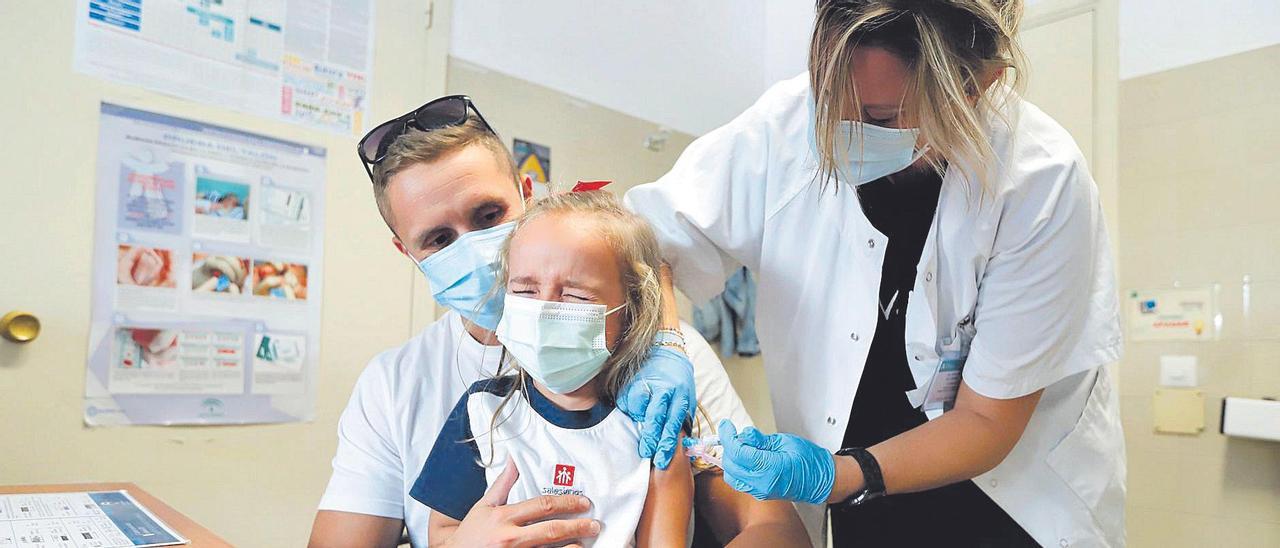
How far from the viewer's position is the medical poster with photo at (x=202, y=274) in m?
1.93

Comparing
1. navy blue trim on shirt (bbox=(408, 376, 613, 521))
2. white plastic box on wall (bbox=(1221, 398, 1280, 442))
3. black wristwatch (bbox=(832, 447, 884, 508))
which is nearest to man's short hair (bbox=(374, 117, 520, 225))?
navy blue trim on shirt (bbox=(408, 376, 613, 521))

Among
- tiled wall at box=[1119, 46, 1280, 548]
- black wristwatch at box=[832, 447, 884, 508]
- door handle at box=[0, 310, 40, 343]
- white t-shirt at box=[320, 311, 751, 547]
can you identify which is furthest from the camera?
tiled wall at box=[1119, 46, 1280, 548]

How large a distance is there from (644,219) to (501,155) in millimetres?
259

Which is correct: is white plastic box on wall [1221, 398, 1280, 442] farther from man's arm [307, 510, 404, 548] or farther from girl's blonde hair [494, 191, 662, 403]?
man's arm [307, 510, 404, 548]

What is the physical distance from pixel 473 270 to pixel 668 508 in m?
0.44

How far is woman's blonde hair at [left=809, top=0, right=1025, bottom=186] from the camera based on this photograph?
0.92 meters

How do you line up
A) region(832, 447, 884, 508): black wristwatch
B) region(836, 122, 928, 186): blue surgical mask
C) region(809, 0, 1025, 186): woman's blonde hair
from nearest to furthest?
region(809, 0, 1025, 186): woman's blonde hair → region(836, 122, 928, 186): blue surgical mask → region(832, 447, 884, 508): black wristwatch

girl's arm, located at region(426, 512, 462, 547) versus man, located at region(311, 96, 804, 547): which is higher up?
man, located at region(311, 96, 804, 547)

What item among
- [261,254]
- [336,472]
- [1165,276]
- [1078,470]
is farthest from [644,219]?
[1165,276]

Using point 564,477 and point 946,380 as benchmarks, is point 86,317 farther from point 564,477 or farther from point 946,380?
point 946,380

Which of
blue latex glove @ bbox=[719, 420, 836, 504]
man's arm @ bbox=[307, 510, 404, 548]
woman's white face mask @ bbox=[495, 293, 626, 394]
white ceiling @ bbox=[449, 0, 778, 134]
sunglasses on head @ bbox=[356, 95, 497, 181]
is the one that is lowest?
man's arm @ bbox=[307, 510, 404, 548]

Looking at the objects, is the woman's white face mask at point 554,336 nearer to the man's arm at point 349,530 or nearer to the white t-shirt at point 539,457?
the white t-shirt at point 539,457

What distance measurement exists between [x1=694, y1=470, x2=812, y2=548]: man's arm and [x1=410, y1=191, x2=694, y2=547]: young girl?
0.37 ft

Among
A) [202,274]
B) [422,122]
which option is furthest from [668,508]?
[202,274]
